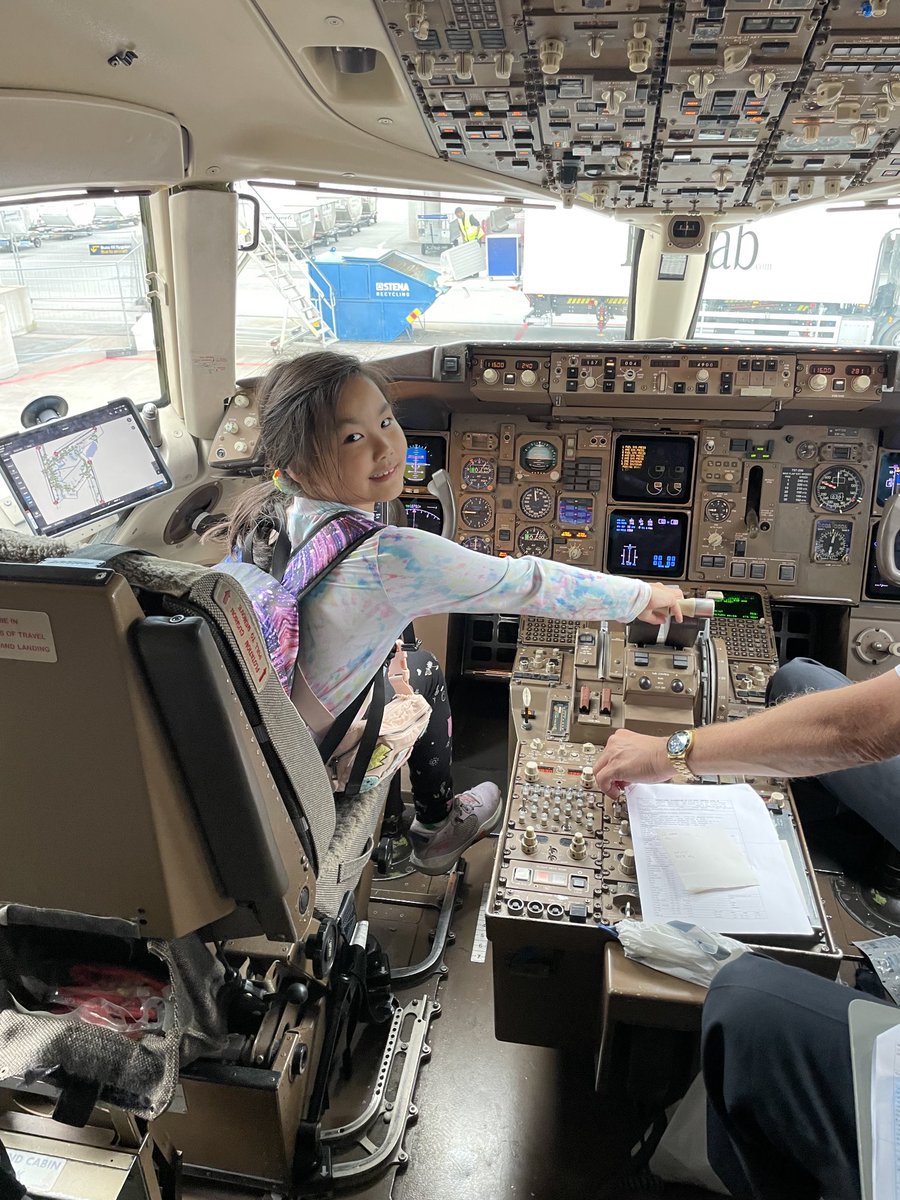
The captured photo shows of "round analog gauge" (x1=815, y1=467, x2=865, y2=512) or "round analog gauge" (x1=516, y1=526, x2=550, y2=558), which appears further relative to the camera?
"round analog gauge" (x1=516, y1=526, x2=550, y2=558)

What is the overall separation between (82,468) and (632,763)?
1.95 metres

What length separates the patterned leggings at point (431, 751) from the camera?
2137 mm

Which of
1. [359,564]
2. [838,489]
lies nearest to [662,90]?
[359,564]

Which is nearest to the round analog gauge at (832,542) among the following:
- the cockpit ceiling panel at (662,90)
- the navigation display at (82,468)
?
the cockpit ceiling panel at (662,90)

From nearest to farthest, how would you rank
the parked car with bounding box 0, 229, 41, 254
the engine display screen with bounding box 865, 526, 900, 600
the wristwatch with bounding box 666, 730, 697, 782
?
the wristwatch with bounding box 666, 730, 697, 782, the parked car with bounding box 0, 229, 41, 254, the engine display screen with bounding box 865, 526, 900, 600

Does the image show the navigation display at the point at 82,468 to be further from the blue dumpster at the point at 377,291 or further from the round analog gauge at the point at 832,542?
the round analog gauge at the point at 832,542

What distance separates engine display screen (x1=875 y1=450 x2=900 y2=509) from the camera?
298cm

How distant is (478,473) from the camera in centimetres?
319

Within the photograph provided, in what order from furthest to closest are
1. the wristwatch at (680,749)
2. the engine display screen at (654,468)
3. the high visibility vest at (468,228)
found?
1. the high visibility vest at (468,228)
2. the engine display screen at (654,468)
3. the wristwatch at (680,749)

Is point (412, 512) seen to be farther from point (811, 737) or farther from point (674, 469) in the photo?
point (811, 737)

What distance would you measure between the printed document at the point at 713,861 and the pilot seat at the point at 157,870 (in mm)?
594

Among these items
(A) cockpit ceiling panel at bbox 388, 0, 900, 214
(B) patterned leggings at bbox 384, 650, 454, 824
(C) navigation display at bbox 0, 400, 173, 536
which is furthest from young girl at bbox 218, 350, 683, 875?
(C) navigation display at bbox 0, 400, 173, 536

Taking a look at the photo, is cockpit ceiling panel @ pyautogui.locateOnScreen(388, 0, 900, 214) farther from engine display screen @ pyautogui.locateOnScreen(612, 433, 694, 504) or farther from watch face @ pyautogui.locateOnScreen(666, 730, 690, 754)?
watch face @ pyautogui.locateOnScreen(666, 730, 690, 754)

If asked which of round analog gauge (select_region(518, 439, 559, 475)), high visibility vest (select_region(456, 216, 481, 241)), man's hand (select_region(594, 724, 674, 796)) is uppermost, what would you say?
high visibility vest (select_region(456, 216, 481, 241))
